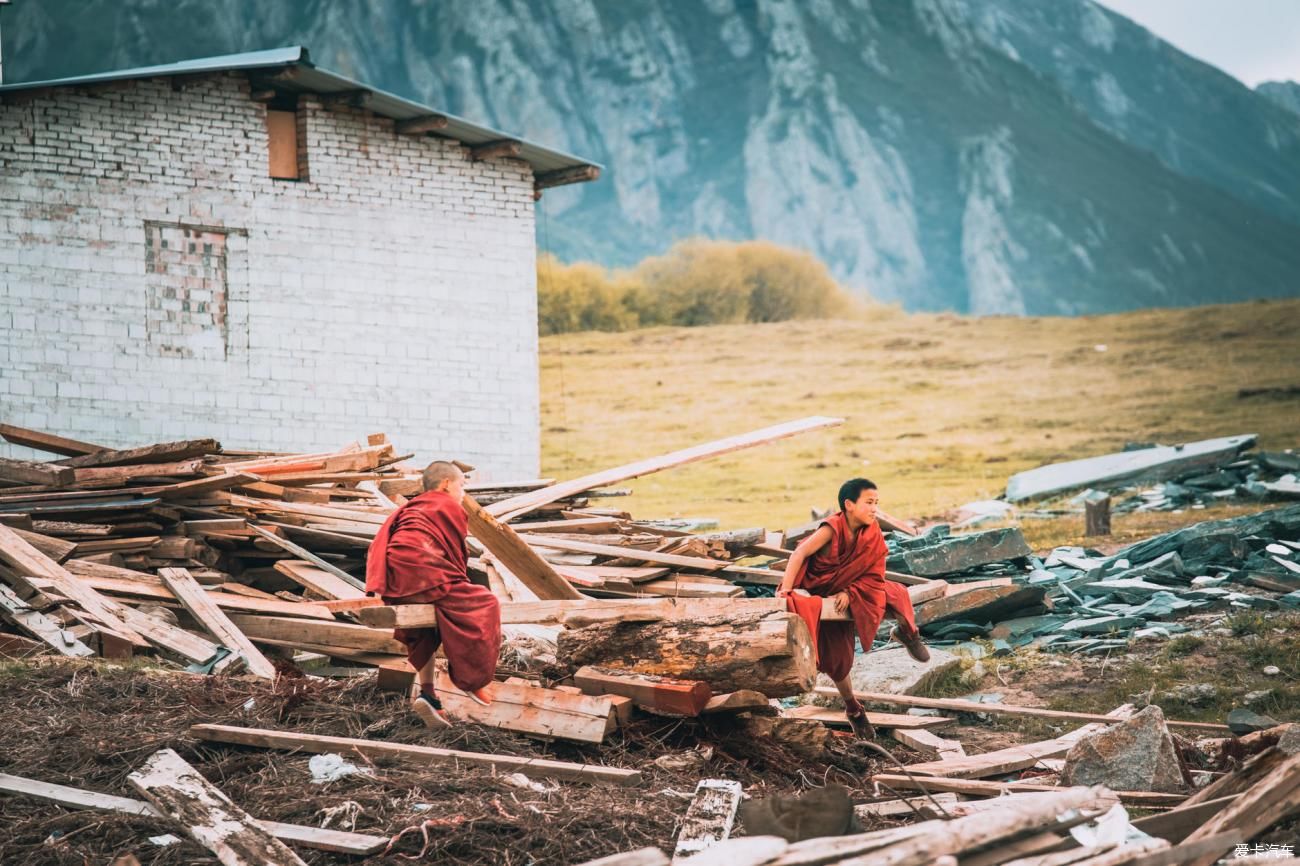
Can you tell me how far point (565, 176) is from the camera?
64.0ft

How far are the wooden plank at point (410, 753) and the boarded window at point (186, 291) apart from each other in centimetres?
1084

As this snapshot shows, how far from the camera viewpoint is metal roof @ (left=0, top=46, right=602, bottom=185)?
16.5m

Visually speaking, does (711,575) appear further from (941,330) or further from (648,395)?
(941,330)

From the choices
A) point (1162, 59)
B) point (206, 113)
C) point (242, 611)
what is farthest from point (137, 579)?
point (1162, 59)

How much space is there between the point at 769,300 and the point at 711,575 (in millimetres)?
55100

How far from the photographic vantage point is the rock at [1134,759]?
23.3ft

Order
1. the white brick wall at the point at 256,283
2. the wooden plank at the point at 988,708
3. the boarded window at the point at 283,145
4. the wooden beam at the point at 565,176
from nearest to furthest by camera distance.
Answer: the wooden plank at the point at 988,708 < the white brick wall at the point at 256,283 < the boarded window at the point at 283,145 < the wooden beam at the point at 565,176

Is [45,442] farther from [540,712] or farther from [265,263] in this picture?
[540,712]

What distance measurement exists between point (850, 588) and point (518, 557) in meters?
3.25

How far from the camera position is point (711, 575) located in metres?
12.8

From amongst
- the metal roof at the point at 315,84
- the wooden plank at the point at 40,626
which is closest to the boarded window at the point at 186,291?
the metal roof at the point at 315,84

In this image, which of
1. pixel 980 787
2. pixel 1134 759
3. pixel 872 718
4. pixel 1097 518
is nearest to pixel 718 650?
pixel 980 787

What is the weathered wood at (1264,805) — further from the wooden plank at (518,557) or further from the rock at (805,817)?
the wooden plank at (518,557)

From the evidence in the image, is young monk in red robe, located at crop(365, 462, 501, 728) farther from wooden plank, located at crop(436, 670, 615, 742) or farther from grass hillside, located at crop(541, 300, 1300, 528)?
grass hillside, located at crop(541, 300, 1300, 528)
